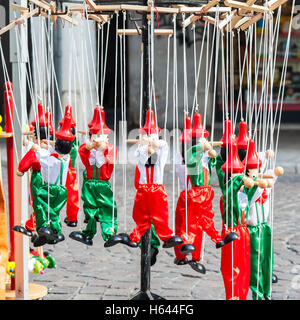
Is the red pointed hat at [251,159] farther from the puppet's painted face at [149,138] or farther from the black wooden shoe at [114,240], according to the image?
the black wooden shoe at [114,240]

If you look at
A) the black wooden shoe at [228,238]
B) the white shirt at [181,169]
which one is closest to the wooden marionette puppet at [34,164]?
the white shirt at [181,169]

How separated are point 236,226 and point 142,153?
62 centimetres

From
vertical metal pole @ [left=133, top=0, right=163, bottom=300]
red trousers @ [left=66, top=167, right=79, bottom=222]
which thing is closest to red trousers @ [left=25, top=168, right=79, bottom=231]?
red trousers @ [left=66, top=167, right=79, bottom=222]

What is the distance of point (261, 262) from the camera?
3.67m

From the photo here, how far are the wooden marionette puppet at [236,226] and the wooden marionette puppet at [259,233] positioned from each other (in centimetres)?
→ 6

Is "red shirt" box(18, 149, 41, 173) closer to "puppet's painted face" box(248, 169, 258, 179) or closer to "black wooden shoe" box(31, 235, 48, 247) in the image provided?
"black wooden shoe" box(31, 235, 48, 247)

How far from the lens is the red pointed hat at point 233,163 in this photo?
3.51 meters

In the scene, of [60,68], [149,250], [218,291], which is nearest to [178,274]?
[218,291]

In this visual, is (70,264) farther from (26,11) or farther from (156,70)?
(156,70)

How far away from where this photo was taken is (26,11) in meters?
3.90

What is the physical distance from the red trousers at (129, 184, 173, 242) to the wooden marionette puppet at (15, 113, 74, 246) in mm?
445

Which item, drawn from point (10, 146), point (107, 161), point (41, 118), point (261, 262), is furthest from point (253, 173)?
point (10, 146)

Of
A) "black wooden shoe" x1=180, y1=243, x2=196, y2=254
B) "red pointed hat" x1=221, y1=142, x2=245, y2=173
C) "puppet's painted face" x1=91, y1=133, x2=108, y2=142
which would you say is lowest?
"black wooden shoe" x1=180, y1=243, x2=196, y2=254

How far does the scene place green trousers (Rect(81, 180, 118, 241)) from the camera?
384 cm
